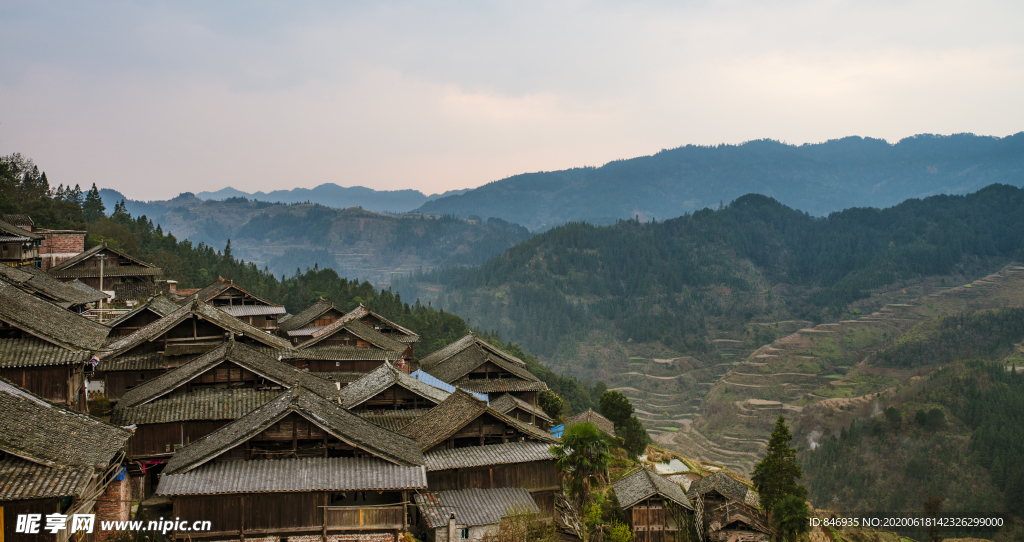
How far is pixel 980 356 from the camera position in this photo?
148 meters

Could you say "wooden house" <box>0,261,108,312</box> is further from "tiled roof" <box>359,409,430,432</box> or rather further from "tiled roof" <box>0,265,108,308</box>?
"tiled roof" <box>359,409,430,432</box>

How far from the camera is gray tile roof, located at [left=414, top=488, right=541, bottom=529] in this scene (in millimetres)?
22188

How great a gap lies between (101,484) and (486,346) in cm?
3851

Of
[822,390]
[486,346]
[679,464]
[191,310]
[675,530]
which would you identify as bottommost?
[822,390]

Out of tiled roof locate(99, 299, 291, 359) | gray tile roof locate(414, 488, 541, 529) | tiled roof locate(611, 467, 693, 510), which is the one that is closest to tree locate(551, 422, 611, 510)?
gray tile roof locate(414, 488, 541, 529)

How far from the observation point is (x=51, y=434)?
55.3 ft

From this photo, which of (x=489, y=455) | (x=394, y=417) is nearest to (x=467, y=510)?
(x=489, y=455)

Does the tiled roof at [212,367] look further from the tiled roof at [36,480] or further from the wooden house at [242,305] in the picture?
the wooden house at [242,305]

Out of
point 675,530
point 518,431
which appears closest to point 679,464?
point 675,530

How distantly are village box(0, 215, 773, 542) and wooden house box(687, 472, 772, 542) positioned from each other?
8.5 inches

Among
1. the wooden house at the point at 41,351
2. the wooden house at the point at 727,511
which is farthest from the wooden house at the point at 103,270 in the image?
the wooden house at the point at 727,511

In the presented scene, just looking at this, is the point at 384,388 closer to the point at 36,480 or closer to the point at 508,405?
the point at 508,405

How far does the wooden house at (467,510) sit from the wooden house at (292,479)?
1.38 metres

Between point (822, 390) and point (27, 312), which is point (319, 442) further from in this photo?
point (822, 390)
